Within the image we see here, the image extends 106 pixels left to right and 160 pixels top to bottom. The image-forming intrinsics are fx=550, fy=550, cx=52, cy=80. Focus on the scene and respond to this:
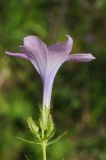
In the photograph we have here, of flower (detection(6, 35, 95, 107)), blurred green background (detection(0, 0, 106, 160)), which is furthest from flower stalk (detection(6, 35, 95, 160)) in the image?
blurred green background (detection(0, 0, 106, 160))

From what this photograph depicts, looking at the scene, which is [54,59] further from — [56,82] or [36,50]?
[56,82]

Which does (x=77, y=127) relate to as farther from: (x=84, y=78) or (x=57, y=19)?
(x=57, y=19)

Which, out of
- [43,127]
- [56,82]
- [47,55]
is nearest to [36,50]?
[47,55]

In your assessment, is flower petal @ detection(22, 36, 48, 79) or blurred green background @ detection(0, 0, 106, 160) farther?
blurred green background @ detection(0, 0, 106, 160)

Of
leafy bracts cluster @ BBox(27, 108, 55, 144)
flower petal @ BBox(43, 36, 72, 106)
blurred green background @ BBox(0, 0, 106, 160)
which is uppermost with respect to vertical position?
flower petal @ BBox(43, 36, 72, 106)

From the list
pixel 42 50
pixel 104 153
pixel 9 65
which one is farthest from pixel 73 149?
pixel 42 50

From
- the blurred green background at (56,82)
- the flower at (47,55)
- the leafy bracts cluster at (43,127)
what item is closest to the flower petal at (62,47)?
the flower at (47,55)

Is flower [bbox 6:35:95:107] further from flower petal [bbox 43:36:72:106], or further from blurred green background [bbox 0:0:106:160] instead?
blurred green background [bbox 0:0:106:160]
